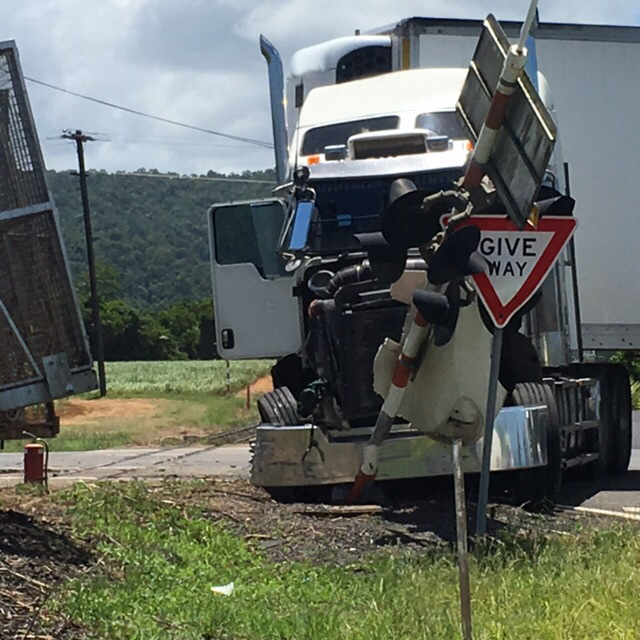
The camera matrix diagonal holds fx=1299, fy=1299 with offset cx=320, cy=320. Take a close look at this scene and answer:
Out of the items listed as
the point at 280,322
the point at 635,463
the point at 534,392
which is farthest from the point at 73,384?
the point at 635,463

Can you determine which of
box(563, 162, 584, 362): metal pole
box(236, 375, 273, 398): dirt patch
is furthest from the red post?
box(236, 375, 273, 398): dirt patch

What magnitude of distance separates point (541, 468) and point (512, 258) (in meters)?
3.74

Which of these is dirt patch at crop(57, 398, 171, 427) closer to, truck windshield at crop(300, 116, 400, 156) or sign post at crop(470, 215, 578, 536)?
truck windshield at crop(300, 116, 400, 156)

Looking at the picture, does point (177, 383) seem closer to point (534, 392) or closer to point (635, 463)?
point (635, 463)

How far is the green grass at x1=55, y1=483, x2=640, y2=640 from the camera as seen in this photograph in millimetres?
6082

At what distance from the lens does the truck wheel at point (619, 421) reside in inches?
593

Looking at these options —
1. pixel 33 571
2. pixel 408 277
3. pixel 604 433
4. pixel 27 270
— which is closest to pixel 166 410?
pixel 604 433

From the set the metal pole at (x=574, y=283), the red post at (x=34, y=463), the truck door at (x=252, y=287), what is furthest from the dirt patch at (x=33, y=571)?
the metal pole at (x=574, y=283)

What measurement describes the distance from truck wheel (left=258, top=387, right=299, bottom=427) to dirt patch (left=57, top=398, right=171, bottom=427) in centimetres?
2763

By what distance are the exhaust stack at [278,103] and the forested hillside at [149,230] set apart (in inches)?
3984

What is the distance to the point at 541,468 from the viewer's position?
10.8 meters

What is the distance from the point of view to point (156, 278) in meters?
140

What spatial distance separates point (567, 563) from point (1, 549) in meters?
3.31

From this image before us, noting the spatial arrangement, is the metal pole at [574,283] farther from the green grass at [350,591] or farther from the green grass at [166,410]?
the green grass at [166,410]
